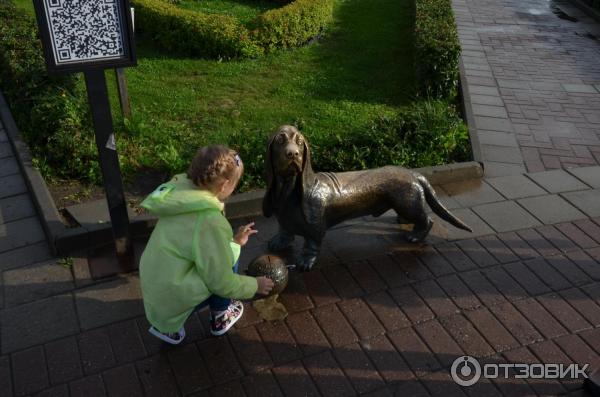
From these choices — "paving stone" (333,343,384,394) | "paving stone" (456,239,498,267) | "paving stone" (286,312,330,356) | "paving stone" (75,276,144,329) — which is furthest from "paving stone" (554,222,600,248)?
"paving stone" (75,276,144,329)

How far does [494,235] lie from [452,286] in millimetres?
967

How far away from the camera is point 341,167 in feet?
18.6

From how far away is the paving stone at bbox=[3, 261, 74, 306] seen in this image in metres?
3.90

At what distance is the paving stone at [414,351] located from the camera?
3430 millimetres

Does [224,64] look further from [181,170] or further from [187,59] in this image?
[181,170]

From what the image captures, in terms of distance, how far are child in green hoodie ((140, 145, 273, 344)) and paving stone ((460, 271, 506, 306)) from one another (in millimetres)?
1831

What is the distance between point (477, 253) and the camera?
15.0 feet

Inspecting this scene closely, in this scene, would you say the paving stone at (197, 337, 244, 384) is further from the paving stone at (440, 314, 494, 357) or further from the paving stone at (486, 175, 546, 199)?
the paving stone at (486, 175, 546, 199)

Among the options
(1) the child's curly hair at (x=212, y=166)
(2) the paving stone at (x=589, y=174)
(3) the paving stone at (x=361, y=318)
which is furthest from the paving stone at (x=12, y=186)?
(2) the paving stone at (x=589, y=174)

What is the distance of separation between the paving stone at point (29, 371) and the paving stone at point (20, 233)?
134 centimetres

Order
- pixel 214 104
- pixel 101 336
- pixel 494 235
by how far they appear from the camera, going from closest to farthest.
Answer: pixel 101 336
pixel 494 235
pixel 214 104

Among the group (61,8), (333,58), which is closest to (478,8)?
(333,58)

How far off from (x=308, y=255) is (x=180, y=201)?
1507mm

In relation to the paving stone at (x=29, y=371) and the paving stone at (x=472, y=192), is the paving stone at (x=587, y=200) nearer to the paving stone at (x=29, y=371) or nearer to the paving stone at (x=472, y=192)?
the paving stone at (x=472, y=192)
